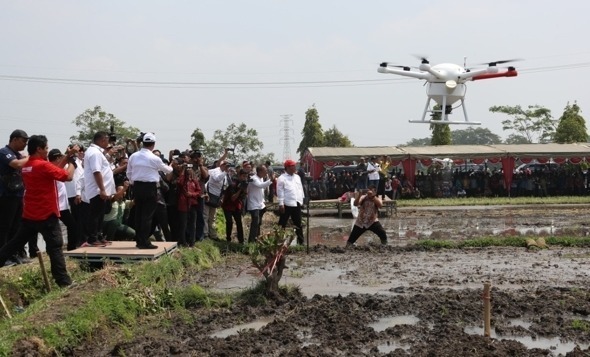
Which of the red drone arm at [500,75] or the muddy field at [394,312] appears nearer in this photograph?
the muddy field at [394,312]

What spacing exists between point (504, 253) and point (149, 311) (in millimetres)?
8370

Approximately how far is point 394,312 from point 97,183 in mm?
4686

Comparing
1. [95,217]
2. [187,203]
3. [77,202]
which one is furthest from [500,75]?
[95,217]

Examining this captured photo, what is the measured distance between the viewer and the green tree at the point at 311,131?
197 feet

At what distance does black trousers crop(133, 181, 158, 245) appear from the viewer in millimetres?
11266

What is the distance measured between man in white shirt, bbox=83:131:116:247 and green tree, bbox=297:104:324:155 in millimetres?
48857

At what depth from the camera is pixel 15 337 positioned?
6.98 meters

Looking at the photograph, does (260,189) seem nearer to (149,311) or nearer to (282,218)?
(282,218)

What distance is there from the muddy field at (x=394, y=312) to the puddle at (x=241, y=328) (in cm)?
1

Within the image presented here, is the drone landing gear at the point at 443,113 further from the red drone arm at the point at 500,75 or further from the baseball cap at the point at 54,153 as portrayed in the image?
the baseball cap at the point at 54,153

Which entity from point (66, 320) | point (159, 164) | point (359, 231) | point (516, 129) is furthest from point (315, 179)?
point (516, 129)

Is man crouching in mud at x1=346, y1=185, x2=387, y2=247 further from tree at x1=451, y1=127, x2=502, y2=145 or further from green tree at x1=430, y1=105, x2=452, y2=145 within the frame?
tree at x1=451, y1=127, x2=502, y2=145

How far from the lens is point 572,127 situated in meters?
55.1

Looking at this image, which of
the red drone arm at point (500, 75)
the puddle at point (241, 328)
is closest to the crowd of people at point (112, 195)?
the puddle at point (241, 328)
